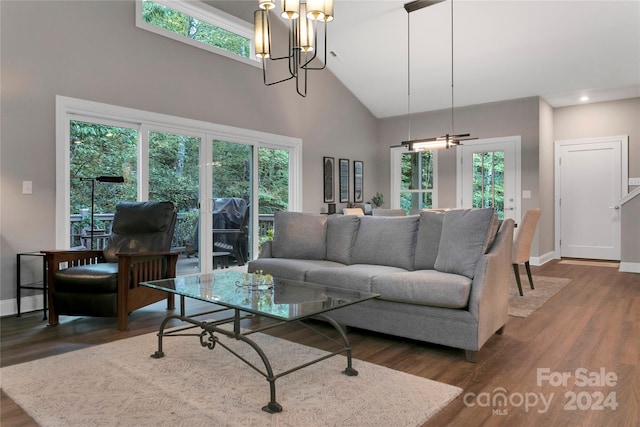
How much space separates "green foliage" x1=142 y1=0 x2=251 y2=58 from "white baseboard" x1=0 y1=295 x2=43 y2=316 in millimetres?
3077

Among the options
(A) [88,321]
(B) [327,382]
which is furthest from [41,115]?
(B) [327,382]

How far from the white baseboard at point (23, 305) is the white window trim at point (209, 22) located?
2930 millimetres

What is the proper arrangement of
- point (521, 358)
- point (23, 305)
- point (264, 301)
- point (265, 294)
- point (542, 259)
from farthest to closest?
point (542, 259) < point (23, 305) < point (521, 358) < point (265, 294) < point (264, 301)

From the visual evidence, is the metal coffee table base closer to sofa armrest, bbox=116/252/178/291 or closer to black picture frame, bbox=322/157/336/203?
sofa armrest, bbox=116/252/178/291

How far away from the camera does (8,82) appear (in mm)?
3656

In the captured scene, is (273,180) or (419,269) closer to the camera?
(419,269)

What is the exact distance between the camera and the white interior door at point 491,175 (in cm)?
695

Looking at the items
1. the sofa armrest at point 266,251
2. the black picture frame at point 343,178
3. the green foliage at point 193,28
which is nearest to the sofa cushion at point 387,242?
the sofa armrest at point 266,251

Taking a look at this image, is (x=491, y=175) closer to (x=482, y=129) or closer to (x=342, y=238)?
(x=482, y=129)

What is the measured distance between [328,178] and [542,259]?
3.72 meters

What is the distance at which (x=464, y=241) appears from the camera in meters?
2.92

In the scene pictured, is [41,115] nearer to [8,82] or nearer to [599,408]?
[8,82]

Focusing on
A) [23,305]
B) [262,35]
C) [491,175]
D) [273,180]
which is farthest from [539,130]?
[23,305]

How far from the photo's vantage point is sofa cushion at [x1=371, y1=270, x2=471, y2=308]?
8.61ft
